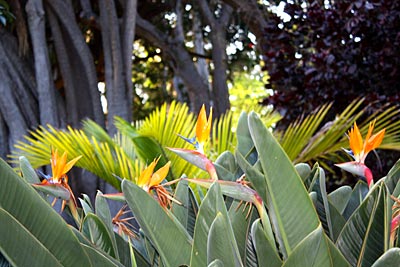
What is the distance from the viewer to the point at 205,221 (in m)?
1.25

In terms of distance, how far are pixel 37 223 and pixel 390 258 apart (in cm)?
58

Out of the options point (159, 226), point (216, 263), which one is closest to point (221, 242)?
point (216, 263)

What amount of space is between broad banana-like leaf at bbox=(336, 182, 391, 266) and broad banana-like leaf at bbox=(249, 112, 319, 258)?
12cm

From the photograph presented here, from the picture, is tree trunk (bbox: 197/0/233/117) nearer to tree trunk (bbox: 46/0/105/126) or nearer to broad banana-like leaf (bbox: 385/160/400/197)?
tree trunk (bbox: 46/0/105/126)

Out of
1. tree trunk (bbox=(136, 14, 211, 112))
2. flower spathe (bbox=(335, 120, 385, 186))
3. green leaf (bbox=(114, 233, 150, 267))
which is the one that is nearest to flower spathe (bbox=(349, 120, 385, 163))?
flower spathe (bbox=(335, 120, 385, 186))

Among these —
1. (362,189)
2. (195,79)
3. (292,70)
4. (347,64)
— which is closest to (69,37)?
(195,79)

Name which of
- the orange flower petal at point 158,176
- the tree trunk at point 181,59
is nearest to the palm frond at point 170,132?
the orange flower petal at point 158,176

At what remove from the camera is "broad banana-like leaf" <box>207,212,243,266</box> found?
1.16 meters

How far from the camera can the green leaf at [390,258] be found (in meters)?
1.13

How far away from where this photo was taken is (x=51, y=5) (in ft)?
22.7

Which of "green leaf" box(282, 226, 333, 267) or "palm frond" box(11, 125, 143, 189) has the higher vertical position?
"green leaf" box(282, 226, 333, 267)

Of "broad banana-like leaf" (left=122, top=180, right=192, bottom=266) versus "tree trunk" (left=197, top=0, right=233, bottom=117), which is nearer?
"broad banana-like leaf" (left=122, top=180, right=192, bottom=266)

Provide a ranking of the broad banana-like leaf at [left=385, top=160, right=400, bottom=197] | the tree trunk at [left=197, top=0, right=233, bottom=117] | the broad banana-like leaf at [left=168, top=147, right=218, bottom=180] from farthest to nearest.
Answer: the tree trunk at [left=197, top=0, right=233, bottom=117], the broad banana-like leaf at [left=385, top=160, right=400, bottom=197], the broad banana-like leaf at [left=168, top=147, right=218, bottom=180]

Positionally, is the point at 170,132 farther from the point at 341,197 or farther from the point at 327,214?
the point at 327,214
